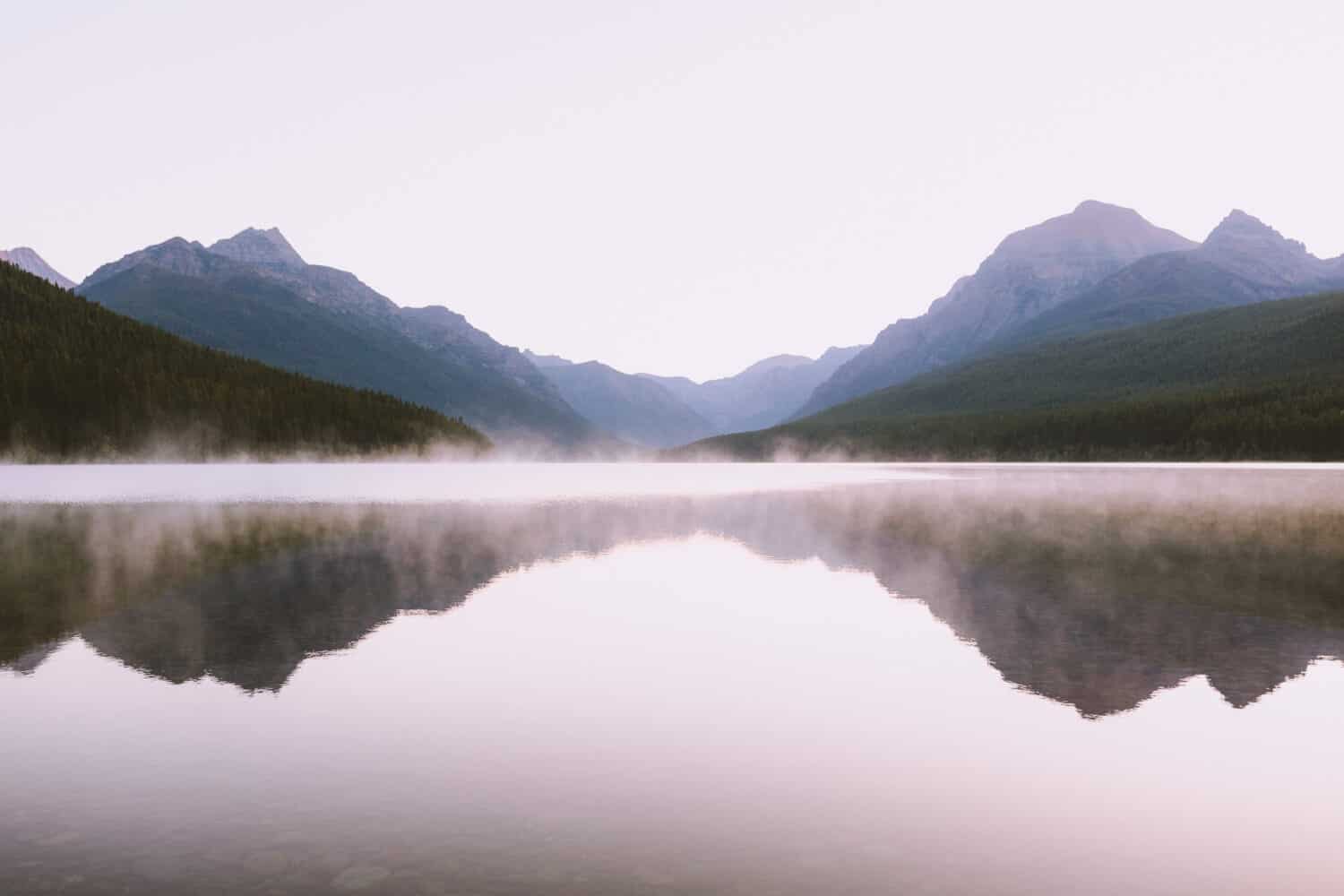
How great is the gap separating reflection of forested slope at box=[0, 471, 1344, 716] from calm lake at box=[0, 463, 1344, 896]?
8.6 inches

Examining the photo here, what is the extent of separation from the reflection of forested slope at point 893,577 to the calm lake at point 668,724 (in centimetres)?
22

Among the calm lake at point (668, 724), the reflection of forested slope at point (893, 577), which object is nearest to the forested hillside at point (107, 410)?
the reflection of forested slope at point (893, 577)

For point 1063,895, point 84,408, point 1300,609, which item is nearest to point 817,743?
point 1063,895

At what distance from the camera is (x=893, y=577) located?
3603 cm

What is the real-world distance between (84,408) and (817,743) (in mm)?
201829

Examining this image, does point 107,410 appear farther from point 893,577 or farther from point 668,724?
point 668,724

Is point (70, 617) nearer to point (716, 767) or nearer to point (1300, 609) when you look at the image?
point (716, 767)

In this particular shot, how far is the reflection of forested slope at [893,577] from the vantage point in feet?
72.1

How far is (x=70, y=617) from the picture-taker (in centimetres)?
2655

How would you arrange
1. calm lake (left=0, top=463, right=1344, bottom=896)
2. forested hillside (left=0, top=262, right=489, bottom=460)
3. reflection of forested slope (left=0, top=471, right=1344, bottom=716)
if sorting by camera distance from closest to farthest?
calm lake (left=0, top=463, right=1344, bottom=896) → reflection of forested slope (left=0, top=471, right=1344, bottom=716) → forested hillside (left=0, top=262, right=489, bottom=460)

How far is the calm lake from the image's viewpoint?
11109mm

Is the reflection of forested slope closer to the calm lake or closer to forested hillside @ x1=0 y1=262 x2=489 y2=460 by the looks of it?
the calm lake

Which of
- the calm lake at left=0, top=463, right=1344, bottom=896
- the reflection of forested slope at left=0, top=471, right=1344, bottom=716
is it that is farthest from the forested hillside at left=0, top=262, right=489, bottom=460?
the calm lake at left=0, top=463, right=1344, bottom=896

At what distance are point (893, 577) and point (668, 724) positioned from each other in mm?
20683
